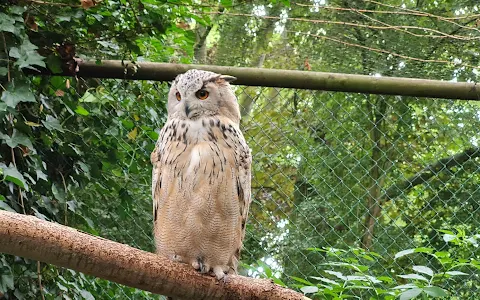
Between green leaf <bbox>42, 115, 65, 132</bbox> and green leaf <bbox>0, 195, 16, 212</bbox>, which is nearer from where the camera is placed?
green leaf <bbox>0, 195, 16, 212</bbox>

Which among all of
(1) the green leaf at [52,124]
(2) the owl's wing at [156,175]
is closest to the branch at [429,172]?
(2) the owl's wing at [156,175]

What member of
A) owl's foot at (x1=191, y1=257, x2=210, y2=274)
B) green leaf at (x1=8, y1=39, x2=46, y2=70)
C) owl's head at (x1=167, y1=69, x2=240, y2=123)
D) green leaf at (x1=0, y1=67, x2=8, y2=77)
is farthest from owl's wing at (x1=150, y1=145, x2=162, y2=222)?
green leaf at (x1=0, y1=67, x2=8, y2=77)

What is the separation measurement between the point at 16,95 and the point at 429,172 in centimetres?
197

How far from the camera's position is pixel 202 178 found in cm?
261

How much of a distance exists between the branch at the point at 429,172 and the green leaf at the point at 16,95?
1771 millimetres

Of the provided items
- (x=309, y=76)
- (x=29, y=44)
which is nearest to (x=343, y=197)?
(x=309, y=76)

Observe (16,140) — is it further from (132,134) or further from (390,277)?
(390,277)

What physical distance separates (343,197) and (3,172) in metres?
1.64

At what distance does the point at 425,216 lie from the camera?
3340mm

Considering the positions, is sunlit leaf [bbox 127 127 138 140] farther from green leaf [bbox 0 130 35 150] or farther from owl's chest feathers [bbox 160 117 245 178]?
green leaf [bbox 0 130 35 150]

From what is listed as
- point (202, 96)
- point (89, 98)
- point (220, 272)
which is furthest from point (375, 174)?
point (89, 98)

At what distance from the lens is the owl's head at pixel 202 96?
2.80 meters

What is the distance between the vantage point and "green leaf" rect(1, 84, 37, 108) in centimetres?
270

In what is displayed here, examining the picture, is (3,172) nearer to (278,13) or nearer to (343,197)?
(343,197)
